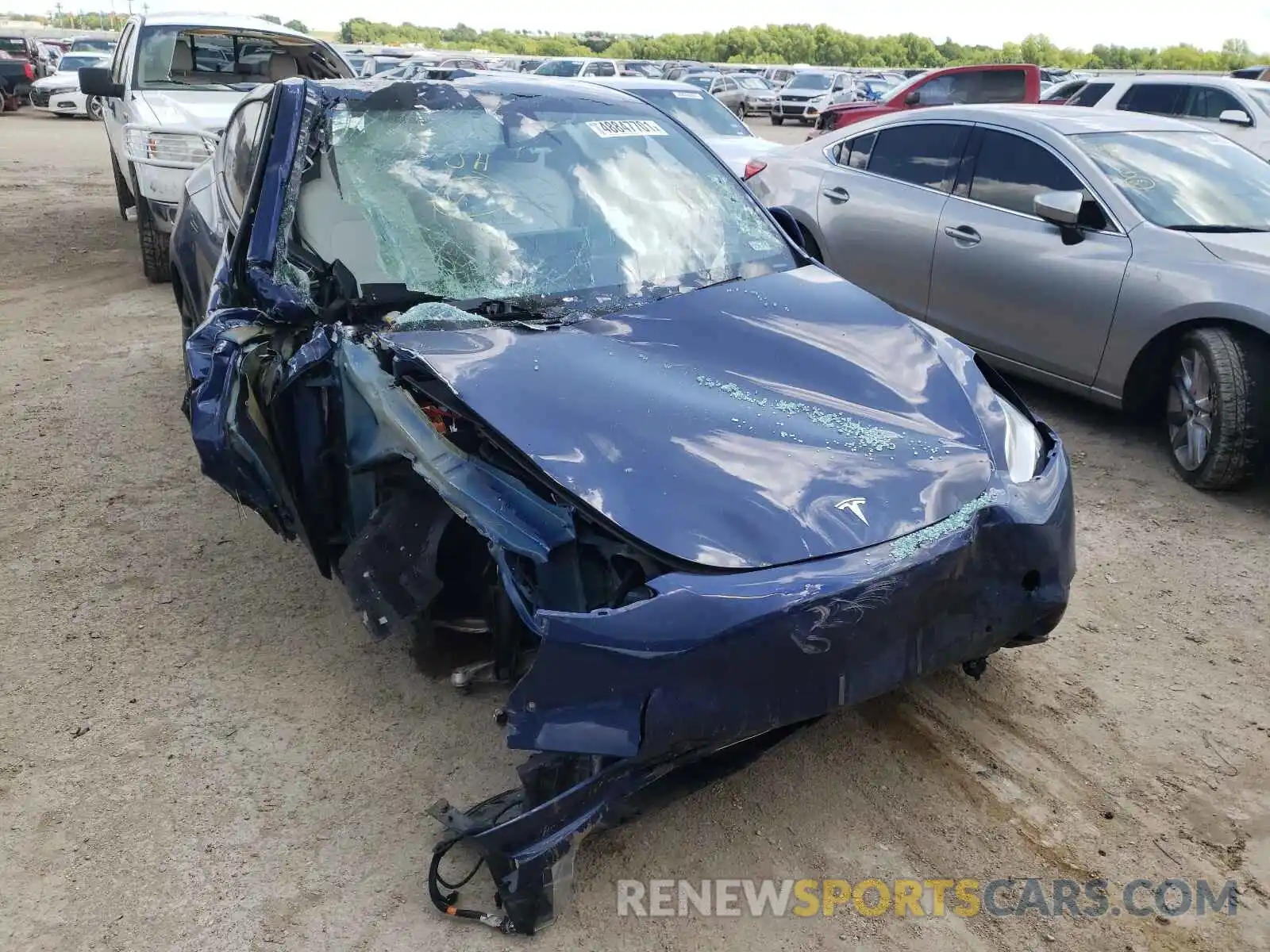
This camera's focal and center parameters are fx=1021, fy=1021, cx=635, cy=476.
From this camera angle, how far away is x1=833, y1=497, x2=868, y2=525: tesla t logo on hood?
95.2 inches

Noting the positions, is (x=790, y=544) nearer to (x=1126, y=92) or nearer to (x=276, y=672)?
(x=276, y=672)

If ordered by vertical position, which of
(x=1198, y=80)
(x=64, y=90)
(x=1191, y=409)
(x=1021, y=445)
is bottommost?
(x=64, y=90)

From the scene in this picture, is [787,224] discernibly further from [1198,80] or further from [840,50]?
[840,50]

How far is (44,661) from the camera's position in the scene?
3.28 meters

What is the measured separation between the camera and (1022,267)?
527cm

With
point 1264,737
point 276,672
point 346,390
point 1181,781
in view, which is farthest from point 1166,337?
point 276,672

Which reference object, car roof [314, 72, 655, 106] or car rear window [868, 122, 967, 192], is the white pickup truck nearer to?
car roof [314, 72, 655, 106]

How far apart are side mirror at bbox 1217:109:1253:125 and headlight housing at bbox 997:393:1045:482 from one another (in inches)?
395

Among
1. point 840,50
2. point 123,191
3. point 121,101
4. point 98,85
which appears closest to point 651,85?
point 121,101

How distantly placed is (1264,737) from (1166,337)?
7.82ft

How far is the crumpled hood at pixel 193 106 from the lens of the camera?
290 inches

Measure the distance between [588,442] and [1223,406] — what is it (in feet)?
10.8

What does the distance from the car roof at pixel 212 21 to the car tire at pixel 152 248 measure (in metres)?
1.71

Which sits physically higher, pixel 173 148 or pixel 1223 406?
pixel 173 148
